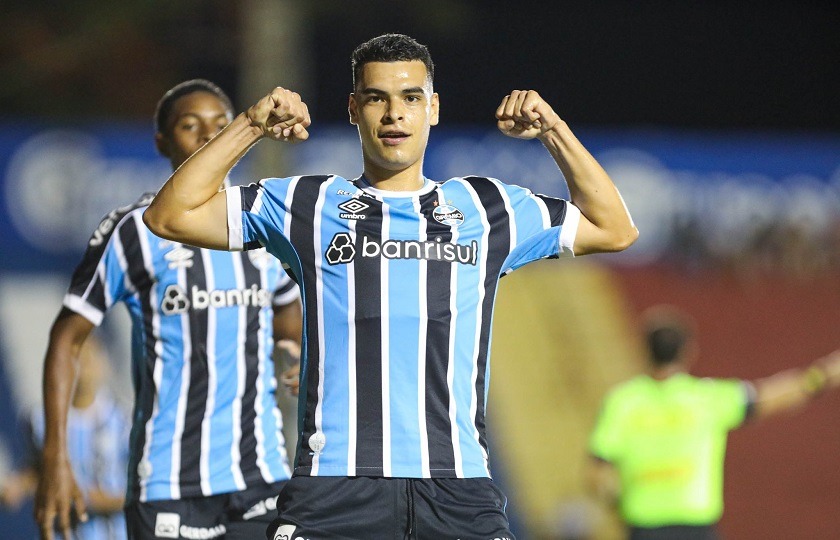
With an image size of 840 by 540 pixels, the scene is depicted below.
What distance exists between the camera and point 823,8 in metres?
21.4

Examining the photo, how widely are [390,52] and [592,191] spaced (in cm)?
81

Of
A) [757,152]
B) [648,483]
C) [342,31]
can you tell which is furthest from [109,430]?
[342,31]

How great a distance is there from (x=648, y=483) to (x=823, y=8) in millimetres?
14463

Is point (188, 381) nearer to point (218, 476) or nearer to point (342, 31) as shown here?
point (218, 476)

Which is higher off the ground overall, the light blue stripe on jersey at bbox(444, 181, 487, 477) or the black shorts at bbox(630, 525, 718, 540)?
the light blue stripe on jersey at bbox(444, 181, 487, 477)

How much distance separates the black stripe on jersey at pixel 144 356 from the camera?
5.65m

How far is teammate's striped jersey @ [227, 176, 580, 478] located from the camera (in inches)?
168

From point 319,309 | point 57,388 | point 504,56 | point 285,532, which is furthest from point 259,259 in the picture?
point 504,56

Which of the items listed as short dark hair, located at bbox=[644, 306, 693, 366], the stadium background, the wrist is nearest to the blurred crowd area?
the stadium background

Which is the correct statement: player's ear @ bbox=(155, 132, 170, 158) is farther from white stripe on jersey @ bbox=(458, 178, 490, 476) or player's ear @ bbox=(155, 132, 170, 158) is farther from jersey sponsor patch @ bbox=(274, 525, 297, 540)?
jersey sponsor patch @ bbox=(274, 525, 297, 540)

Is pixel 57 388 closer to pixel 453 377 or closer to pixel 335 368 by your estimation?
pixel 335 368

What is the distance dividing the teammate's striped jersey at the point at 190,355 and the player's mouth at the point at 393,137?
1.51 meters

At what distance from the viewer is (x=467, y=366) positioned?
439 centimetres

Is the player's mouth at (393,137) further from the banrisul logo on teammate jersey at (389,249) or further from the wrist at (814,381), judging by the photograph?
the wrist at (814,381)
